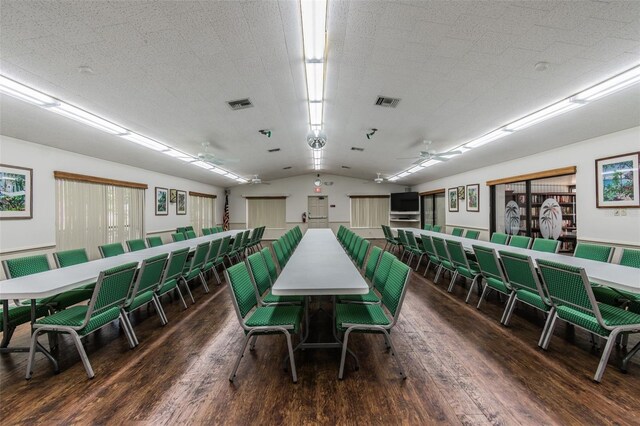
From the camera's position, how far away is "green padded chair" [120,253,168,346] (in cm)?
256

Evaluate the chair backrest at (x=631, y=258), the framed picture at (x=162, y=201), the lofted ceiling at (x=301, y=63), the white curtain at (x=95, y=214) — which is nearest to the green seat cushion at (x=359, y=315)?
the lofted ceiling at (x=301, y=63)

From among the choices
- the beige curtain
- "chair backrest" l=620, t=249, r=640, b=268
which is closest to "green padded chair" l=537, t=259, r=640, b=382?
"chair backrest" l=620, t=249, r=640, b=268

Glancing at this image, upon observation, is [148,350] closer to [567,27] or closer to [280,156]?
[567,27]

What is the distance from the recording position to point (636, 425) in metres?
1.60

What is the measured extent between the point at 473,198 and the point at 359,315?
22.5ft

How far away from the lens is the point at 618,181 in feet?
12.9

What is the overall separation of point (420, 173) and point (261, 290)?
802cm

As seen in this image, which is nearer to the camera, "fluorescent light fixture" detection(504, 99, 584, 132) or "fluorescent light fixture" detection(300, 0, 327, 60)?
"fluorescent light fixture" detection(300, 0, 327, 60)

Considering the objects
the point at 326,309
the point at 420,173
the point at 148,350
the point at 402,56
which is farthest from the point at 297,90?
the point at 420,173

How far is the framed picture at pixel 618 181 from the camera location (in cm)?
371

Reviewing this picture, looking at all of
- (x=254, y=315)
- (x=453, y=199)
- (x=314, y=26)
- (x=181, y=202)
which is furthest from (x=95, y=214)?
(x=453, y=199)

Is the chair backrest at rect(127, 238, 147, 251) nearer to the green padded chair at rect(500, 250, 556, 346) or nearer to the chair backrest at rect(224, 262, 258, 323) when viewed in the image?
the chair backrest at rect(224, 262, 258, 323)

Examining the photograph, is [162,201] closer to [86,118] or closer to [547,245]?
[86,118]

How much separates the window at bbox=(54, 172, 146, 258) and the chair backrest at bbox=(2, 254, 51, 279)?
230cm
